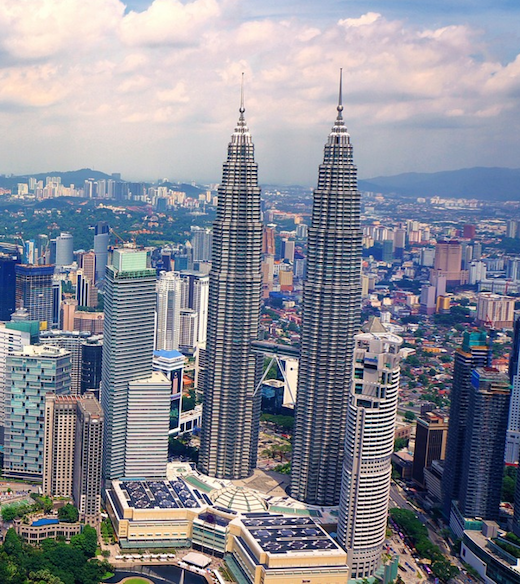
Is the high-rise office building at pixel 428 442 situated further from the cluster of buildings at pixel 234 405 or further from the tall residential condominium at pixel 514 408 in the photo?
the cluster of buildings at pixel 234 405

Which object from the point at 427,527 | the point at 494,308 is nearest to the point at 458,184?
the point at 494,308

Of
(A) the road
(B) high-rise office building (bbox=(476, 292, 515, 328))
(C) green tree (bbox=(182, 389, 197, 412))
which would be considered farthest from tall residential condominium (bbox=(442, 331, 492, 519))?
(B) high-rise office building (bbox=(476, 292, 515, 328))

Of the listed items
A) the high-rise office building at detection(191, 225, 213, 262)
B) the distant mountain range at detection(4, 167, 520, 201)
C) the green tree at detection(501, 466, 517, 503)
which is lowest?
the green tree at detection(501, 466, 517, 503)

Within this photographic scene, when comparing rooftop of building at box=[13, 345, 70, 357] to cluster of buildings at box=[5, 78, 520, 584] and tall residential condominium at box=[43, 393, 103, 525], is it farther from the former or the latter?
tall residential condominium at box=[43, 393, 103, 525]

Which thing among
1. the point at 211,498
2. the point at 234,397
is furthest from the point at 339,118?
the point at 211,498

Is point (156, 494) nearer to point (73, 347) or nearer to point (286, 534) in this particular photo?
point (286, 534)

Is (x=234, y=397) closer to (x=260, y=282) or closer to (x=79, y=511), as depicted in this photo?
(x=260, y=282)

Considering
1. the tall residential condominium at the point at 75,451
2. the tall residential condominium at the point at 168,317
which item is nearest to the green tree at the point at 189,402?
the tall residential condominium at the point at 168,317
